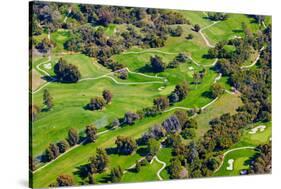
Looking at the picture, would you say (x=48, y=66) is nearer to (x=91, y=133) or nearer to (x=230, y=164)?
(x=91, y=133)

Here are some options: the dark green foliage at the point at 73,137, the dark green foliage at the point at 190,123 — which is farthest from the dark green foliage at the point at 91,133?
the dark green foliage at the point at 190,123

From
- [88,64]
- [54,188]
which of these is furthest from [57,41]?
[54,188]

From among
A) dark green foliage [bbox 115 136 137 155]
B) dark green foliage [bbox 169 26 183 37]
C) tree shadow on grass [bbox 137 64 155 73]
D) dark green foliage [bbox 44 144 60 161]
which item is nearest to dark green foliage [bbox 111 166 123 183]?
dark green foliage [bbox 115 136 137 155]

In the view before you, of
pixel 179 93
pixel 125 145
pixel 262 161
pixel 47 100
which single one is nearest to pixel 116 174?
pixel 125 145

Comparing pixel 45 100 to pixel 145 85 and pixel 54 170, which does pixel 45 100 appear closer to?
pixel 54 170

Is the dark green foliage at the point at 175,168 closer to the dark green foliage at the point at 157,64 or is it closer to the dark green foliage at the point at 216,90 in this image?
the dark green foliage at the point at 216,90

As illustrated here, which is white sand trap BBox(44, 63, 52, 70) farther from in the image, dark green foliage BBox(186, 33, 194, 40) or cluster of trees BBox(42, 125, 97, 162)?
dark green foliage BBox(186, 33, 194, 40)

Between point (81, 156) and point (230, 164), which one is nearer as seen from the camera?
point (81, 156)
